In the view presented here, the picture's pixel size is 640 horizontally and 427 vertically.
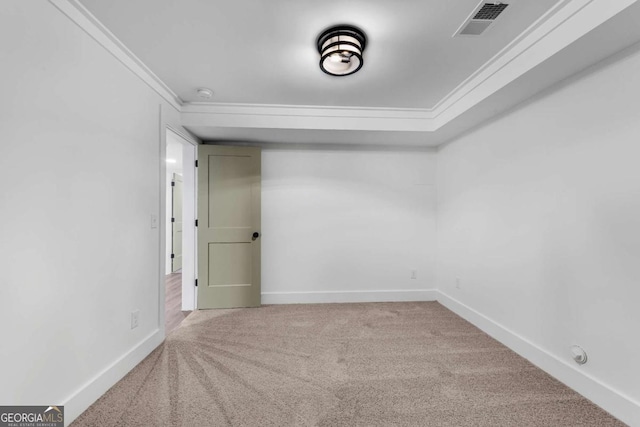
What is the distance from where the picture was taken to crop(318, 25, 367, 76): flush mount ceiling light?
5.68 feet

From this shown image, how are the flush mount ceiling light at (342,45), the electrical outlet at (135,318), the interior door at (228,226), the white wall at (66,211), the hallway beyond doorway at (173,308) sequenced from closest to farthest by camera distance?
the white wall at (66,211), the flush mount ceiling light at (342,45), the electrical outlet at (135,318), the hallway beyond doorway at (173,308), the interior door at (228,226)

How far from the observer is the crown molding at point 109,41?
1.52m

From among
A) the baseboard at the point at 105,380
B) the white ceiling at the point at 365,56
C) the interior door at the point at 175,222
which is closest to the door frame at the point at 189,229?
the white ceiling at the point at 365,56

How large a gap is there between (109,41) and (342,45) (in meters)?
1.60

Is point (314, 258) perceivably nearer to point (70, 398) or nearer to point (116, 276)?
point (116, 276)

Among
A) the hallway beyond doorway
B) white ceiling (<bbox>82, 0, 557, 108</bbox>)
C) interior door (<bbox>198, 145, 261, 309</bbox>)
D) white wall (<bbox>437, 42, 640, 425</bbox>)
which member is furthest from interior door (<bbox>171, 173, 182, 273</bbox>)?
white wall (<bbox>437, 42, 640, 425</bbox>)

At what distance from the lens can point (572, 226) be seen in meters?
1.89

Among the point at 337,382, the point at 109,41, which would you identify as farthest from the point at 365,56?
the point at 337,382

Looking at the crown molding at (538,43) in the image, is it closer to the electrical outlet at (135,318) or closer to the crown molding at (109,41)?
the crown molding at (109,41)

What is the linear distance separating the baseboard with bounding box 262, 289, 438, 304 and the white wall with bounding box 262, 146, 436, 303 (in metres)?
0.01

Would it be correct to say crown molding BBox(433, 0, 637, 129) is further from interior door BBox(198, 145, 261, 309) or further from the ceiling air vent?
Result: interior door BBox(198, 145, 261, 309)

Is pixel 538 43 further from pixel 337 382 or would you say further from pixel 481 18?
pixel 337 382

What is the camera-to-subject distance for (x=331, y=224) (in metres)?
3.69

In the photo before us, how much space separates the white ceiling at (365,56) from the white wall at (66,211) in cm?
34
